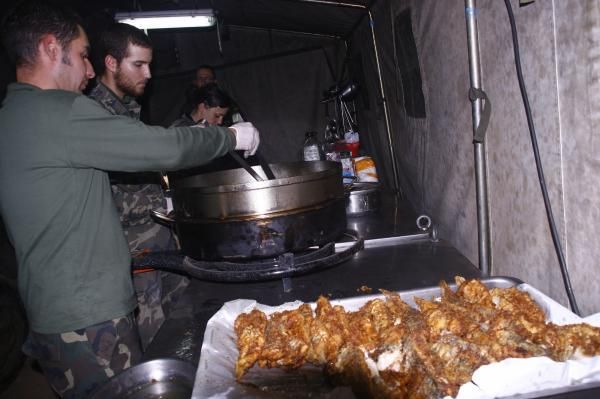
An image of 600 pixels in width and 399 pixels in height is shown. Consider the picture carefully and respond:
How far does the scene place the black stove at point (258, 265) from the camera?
1679mm

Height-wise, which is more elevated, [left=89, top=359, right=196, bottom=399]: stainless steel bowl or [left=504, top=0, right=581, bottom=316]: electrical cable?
[left=504, top=0, right=581, bottom=316]: electrical cable

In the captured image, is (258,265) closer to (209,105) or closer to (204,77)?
(209,105)

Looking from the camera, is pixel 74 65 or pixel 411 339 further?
pixel 74 65

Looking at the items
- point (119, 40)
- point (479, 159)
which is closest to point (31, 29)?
point (119, 40)

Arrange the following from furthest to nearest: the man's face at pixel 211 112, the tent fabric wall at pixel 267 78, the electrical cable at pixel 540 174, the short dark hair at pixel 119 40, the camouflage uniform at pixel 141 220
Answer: the tent fabric wall at pixel 267 78
the man's face at pixel 211 112
the camouflage uniform at pixel 141 220
the short dark hair at pixel 119 40
the electrical cable at pixel 540 174

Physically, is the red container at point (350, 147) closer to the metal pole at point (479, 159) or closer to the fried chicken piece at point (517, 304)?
the metal pole at point (479, 159)

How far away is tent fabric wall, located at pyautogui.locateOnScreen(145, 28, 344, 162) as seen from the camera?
7.17 metres

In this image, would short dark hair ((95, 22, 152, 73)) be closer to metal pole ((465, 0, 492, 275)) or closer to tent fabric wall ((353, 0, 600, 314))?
tent fabric wall ((353, 0, 600, 314))

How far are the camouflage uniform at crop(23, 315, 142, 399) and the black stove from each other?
1.56ft

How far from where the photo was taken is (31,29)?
1969mm

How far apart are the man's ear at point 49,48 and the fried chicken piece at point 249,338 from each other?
1.72 m

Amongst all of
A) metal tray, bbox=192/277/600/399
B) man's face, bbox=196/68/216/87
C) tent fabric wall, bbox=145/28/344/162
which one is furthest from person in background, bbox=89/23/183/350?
tent fabric wall, bbox=145/28/344/162

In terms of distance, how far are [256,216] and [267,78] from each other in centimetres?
626

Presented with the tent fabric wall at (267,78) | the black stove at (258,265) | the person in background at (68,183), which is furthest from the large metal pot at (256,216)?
the tent fabric wall at (267,78)
